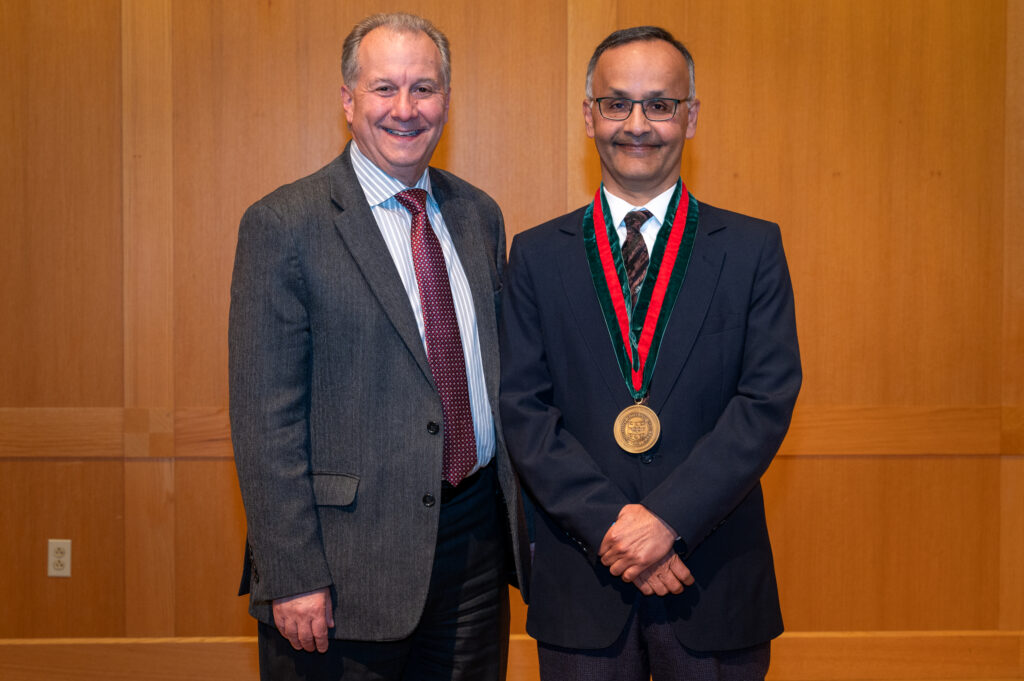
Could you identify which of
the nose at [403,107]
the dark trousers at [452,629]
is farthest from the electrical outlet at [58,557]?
the nose at [403,107]

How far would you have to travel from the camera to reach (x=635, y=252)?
1618 mm

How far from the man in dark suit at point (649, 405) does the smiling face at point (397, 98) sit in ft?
1.11

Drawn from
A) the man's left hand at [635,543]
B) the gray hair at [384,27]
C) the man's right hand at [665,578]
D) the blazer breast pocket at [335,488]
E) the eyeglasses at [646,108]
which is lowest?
the man's right hand at [665,578]

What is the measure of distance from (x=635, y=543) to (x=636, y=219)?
604mm

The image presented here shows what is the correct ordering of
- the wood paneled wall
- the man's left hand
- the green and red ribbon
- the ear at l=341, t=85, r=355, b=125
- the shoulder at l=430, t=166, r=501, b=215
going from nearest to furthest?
the man's left hand, the green and red ribbon, the ear at l=341, t=85, r=355, b=125, the shoulder at l=430, t=166, r=501, b=215, the wood paneled wall

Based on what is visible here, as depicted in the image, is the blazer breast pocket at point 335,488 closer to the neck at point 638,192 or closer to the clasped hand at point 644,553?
the clasped hand at point 644,553

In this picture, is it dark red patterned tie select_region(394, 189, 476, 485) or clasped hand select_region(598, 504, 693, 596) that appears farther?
dark red patterned tie select_region(394, 189, 476, 485)

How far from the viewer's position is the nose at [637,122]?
1603 mm

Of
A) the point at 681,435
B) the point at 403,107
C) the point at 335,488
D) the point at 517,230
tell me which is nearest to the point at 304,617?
the point at 335,488

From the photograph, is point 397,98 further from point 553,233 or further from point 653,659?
point 653,659

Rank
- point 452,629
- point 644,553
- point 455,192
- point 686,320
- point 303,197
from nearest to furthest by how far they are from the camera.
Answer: point 644,553 → point 686,320 → point 303,197 → point 452,629 → point 455,192

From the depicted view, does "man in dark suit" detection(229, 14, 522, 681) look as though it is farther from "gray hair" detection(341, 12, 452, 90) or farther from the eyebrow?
the eyebrow

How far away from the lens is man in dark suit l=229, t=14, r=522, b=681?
5.22 ft

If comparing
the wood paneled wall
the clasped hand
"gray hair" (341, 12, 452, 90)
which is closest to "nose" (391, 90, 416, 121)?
"gray hair" (341, 12, 452, 90)
